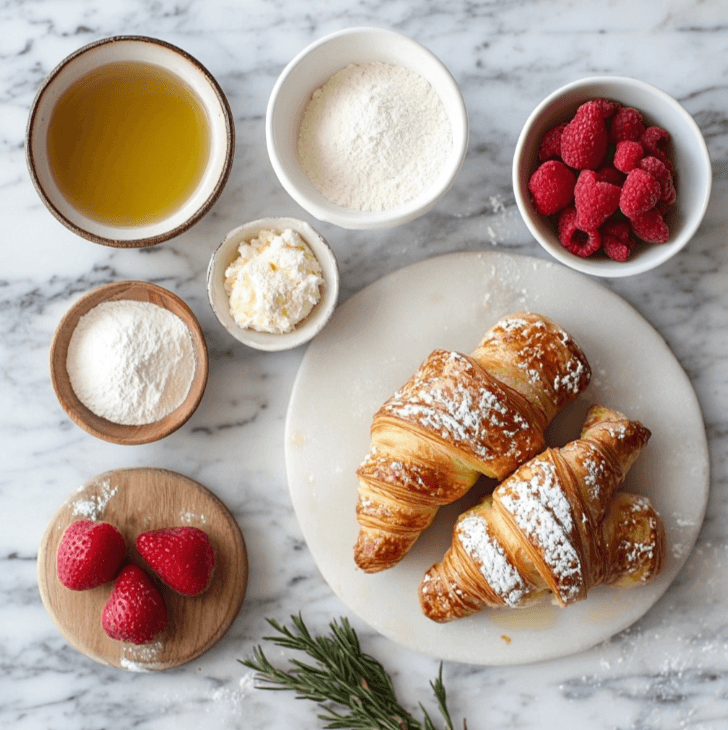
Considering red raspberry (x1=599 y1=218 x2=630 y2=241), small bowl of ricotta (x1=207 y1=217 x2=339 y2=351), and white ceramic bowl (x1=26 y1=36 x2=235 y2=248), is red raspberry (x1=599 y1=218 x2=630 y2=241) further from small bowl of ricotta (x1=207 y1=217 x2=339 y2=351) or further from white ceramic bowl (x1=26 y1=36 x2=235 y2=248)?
white ceramic bowl (x1=26 y1=36 x2=235 y2=248)

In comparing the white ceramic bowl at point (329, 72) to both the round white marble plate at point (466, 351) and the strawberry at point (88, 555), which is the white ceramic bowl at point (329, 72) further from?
the strawberry at point (88, 555)

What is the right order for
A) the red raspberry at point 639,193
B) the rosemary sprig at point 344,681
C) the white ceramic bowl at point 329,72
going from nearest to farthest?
the red raspberry at point 639,193 < the white ceramic bowl at point 329,72 < the rosemary sprig at point 344,681

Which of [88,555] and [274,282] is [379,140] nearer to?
[274,282]

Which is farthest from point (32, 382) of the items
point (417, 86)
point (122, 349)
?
point (417, 86)

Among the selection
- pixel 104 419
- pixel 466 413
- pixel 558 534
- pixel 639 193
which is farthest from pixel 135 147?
pixel 558 534

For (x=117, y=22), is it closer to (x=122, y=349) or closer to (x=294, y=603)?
(x=122, y=349)

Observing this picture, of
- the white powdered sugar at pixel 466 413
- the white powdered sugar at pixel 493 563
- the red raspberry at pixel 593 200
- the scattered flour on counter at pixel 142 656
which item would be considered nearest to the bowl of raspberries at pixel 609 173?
the red raspberry at pixel 593 200
